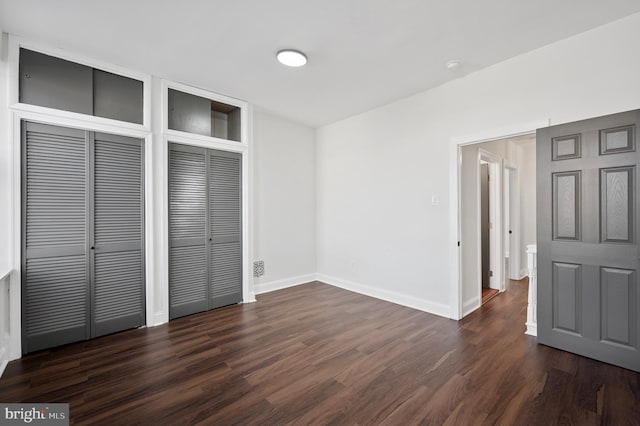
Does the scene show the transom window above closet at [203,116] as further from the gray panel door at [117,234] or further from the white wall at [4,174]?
the white wall at [4,174]

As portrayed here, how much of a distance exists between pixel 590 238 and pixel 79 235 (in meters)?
4.85

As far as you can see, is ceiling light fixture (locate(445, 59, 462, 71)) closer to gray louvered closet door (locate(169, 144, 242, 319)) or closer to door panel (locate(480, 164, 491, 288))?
door panel (locate(480, 164, 491, 288))

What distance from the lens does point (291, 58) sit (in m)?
2.85

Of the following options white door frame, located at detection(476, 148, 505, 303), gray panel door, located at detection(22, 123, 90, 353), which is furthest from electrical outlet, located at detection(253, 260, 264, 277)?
white door frame, located at detection(476, 148, 505, 303)

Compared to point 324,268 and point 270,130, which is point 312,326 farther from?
point 270,130

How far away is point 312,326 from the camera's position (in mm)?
3270

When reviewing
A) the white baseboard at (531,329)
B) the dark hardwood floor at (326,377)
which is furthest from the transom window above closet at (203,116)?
the white baseboard at (531,329)

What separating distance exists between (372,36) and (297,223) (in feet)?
10.7

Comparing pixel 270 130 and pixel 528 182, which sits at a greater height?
pixel 270 130

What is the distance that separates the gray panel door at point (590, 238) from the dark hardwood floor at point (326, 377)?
0.26 m

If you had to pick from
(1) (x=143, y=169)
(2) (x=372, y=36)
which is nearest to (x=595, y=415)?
(2) (x=372, y=36)

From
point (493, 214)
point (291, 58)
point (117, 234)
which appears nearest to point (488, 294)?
point (493, 214)

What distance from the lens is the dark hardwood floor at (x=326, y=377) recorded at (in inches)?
73.2

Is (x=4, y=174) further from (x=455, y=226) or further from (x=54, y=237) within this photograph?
(x=455, y=226)
